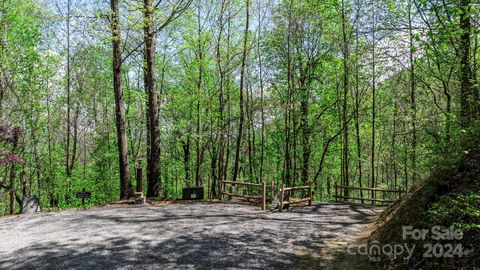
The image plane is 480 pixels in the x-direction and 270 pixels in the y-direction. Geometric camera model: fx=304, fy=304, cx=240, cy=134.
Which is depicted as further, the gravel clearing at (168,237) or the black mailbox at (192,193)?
the black mailbox at (192,193)

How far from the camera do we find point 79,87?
78.5ft

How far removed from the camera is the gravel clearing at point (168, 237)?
18.5ft

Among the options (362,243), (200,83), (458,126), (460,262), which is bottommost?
(362,243)

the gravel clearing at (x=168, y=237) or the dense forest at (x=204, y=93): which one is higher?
the dense forest at (x=204, y=93)

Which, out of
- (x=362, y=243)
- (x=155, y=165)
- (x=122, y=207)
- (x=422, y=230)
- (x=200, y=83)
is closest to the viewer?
(x=422, y=230)

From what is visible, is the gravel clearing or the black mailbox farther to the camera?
the black mailbox

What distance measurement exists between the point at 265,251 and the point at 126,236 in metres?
3.30

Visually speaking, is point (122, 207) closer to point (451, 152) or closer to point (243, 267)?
point (243, 267)

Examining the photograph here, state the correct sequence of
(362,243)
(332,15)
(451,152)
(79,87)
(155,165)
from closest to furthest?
(451,152), (362,243), (155,165), (332,15), (79,87)

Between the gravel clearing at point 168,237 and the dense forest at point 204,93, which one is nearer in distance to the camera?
the gravel clearing at point 168,237

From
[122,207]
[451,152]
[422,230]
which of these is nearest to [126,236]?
[122,207]

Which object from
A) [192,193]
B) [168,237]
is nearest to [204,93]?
[192,193]

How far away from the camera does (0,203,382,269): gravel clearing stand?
5.62 m

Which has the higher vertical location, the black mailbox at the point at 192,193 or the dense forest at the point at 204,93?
the dense forest at the point at 204,93
